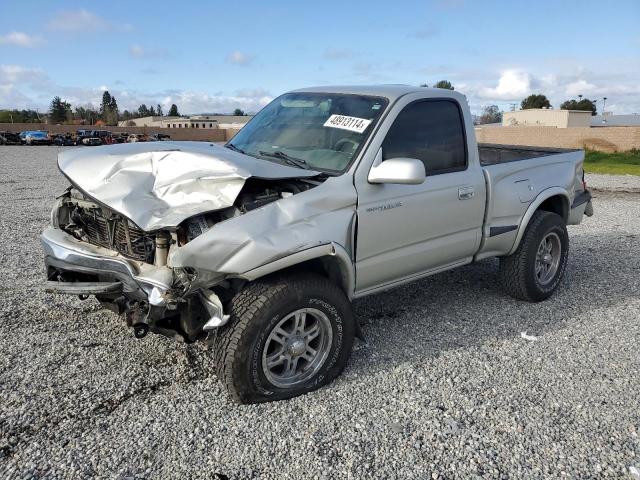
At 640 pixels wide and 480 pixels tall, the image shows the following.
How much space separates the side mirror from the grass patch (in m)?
19.6

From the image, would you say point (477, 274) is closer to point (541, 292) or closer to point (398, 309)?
point (541, 292)

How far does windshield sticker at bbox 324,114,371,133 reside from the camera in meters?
3.94

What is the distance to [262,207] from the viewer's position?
129 inches

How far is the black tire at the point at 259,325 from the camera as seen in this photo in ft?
10.5

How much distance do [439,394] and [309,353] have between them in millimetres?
917

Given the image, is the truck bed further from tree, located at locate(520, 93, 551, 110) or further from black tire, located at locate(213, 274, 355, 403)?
tree, located at locate(520, 93, 551, 110)

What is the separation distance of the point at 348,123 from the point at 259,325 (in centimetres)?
170

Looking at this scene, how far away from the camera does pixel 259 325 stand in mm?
3213

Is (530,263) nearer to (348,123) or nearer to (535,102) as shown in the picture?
(348,123)

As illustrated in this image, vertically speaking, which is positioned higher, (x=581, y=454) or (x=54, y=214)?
(x=54, y=214)

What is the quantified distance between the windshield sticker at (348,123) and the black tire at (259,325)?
1.17 metres

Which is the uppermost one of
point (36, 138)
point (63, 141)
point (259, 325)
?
point (36, 138)

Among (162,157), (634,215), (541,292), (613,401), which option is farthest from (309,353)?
(634,215)

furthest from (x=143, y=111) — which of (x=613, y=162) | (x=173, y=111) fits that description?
→ (x=613, y=162)
